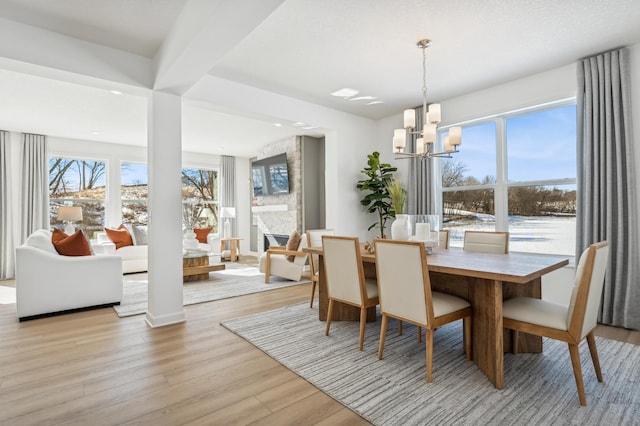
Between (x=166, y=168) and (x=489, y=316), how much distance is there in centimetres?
299

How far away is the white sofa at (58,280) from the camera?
3.30m

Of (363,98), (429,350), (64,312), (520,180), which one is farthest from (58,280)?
(520,180)

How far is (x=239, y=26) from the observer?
2008 millimetres

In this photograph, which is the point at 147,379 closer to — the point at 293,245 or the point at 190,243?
the point at 293,245

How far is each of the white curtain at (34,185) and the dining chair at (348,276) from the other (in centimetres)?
615

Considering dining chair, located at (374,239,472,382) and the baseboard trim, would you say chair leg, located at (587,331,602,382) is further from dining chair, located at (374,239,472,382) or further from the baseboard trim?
the baseboard trim

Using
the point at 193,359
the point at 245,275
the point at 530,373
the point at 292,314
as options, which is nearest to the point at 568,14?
the point at 530,373

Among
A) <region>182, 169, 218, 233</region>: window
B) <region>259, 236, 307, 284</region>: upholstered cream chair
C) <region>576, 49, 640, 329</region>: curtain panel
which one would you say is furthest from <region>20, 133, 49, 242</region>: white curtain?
<region>576, 49, 640, 329</region>: curtain panel

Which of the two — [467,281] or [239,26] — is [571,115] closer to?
[467,281]

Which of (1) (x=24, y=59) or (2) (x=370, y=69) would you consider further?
(2) (x=370, y=69)

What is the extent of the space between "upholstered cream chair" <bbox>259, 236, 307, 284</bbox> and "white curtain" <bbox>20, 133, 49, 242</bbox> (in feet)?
14.5

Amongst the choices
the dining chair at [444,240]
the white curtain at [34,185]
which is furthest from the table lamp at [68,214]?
the dining chair at [444,240]

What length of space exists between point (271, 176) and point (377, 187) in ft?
9.43

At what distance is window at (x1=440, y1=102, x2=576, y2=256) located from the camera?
3773 mm
